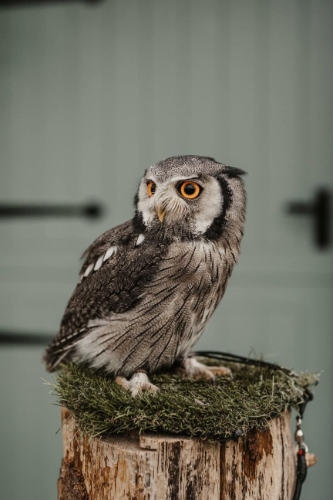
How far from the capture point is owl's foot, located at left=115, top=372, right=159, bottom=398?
1.13 metres

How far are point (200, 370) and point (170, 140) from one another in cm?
117

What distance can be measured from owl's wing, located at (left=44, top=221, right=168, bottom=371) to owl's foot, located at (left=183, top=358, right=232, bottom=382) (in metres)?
0.24

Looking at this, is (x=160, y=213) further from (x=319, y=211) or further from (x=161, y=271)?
(x=319, y=211)

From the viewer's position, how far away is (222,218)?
1.14 meters

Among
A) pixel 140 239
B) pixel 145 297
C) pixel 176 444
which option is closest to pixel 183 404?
pixel 176 444

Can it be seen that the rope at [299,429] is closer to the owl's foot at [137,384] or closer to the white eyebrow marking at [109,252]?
the owl's foot at [137,384]

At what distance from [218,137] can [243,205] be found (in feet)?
3.50

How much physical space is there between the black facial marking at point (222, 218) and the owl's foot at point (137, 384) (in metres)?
0.32

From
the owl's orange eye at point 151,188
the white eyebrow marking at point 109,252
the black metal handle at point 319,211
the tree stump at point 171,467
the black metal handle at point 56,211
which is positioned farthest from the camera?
the black metal handle at point 56,211

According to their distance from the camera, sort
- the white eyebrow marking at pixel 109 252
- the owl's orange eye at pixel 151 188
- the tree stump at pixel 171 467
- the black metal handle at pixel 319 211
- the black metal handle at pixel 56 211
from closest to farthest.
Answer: the tree stump at pixel 171 467 → the owl's orange eye at pixel 151 188 → the white eyebrow marking at pixel 109 252 → the black metal handle at pixel 319 211 → the black metal handle at pixel 56 211

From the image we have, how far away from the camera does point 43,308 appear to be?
231cm

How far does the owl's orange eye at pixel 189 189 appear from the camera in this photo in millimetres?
1065

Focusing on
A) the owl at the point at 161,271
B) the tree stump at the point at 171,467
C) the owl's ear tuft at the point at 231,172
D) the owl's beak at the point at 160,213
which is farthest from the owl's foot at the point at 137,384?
the owl's ear tuft at the point at 231,172

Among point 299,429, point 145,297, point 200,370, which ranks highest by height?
point 145,297
